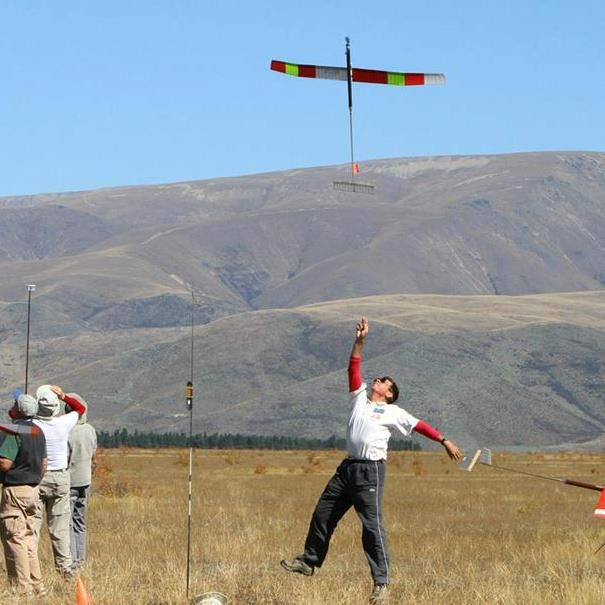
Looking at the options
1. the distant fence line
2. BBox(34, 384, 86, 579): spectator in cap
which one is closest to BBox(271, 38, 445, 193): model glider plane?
BBox(34, 384, 86, 579): spectator in cap

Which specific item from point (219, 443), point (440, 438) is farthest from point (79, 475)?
point (219, 443)

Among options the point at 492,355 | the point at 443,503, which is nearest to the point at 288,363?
the point at 492,355

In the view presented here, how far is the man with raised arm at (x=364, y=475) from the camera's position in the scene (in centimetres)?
1313

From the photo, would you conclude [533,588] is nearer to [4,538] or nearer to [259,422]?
[4,538]

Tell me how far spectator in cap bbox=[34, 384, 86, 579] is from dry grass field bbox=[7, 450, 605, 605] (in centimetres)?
32

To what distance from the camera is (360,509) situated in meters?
13.2

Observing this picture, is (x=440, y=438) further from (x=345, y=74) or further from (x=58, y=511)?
(x=345, y=74)

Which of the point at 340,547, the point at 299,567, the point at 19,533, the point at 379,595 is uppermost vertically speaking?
the point at 19,533

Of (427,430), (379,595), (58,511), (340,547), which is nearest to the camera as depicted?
(379,595)

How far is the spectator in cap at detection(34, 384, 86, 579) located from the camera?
1441 cm

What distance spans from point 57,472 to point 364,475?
10.4 ft

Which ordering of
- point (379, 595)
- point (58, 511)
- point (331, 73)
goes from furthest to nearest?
point (331, 73), point (58, 511), point (379, 595)

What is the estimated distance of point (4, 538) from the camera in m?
13.6

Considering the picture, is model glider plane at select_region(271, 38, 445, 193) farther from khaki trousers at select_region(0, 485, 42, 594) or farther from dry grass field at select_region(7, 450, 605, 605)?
khaki trousers at select_region(0, 485, 42, 594)
